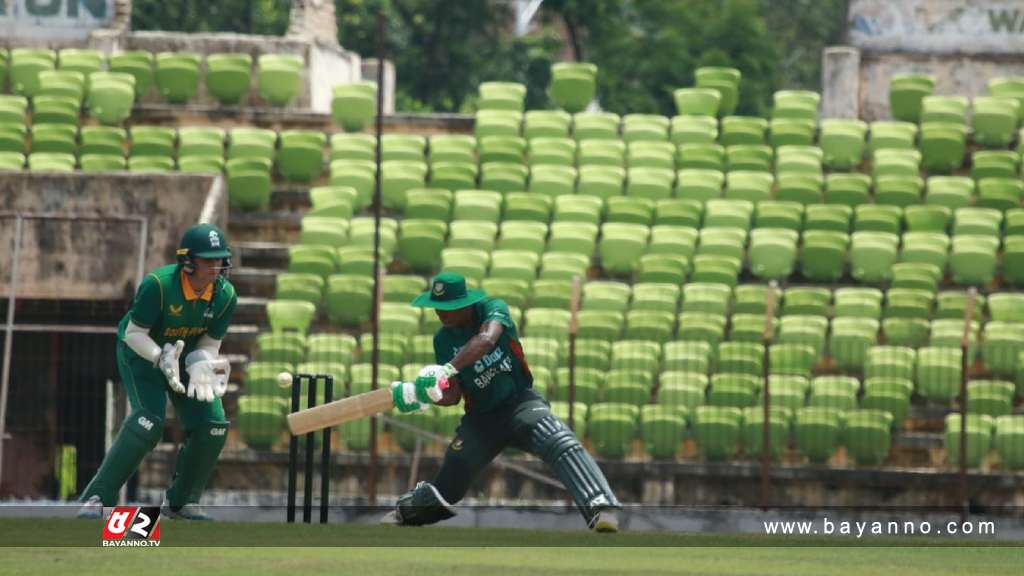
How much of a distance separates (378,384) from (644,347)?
2723 millimetres

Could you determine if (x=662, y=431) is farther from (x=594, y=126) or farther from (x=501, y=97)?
(x=501, y=97)

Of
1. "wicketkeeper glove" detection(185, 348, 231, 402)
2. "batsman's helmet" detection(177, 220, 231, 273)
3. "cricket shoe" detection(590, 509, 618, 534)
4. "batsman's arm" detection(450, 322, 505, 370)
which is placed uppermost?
"batsman's helmet" detection(177, 220, 231, 273)

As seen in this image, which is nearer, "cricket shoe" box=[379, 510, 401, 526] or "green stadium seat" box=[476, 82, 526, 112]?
"cricket shoe" box=[379, 510, 401, 526]

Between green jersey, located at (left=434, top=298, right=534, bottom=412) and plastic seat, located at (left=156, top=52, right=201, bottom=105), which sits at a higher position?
plastic seat, located at (left=156, top=52, right=201, bottom=105)

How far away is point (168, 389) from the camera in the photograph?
43.4 feet

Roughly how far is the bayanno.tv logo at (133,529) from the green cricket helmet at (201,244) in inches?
73.8

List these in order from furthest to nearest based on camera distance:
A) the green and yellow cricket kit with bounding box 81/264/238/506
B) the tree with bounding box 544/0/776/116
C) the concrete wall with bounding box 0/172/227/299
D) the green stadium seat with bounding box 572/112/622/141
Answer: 1. the tree with bounding box 544/0/776/116
2. the green stadium seat with bounding box 572/112/622/141
3. the concrete wall with bounding box 0/172/227/299
4. the green and yellow cricket kit with bounding box 81/264/238/506

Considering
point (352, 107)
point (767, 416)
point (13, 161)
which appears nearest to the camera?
point (767, 416)

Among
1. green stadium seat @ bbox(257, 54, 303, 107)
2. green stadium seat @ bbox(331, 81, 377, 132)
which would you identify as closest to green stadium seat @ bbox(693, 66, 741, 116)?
green stadium seat @ bbox(331, 81, 377, 132)

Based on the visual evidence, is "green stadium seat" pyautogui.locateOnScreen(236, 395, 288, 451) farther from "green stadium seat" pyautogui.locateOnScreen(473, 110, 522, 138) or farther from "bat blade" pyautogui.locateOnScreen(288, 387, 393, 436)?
"bat blade" pyautogui.locateOnScreen(288, 387, 393, 436)

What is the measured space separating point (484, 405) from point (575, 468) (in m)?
0.68

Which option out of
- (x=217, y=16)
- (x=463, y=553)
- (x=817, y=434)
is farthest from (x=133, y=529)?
(x=217, y=16)

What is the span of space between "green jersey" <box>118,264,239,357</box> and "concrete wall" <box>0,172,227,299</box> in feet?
32.5

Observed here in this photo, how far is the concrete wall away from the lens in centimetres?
2306
